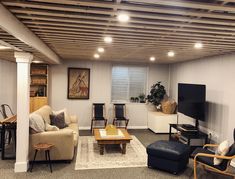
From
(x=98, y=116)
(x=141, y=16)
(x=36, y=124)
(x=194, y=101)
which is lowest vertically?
(x=98, y=116)

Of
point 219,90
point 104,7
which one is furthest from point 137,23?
point 219,90

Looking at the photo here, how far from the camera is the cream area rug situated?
13.6ft

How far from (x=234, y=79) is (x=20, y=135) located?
421 cm

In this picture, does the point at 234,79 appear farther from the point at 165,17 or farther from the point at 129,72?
the point at 129,72

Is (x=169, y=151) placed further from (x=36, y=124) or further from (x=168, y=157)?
(x=36, y=124)

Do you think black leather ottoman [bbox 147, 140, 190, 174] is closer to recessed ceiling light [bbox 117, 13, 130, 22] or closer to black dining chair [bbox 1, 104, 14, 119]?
recessed ceiling light [bbox 117, 13, 130, 22]

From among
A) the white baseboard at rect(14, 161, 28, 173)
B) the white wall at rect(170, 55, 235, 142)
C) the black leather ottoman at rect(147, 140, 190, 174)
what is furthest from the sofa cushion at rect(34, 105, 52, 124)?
the white wall at rect(170, 55, 235, 142)

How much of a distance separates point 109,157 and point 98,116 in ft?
8.40

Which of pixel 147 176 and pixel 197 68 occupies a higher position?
pixel 197 68

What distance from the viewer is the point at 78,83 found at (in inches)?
281

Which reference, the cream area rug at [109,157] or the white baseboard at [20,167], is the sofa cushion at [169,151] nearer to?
the cream area rug at [109,157]

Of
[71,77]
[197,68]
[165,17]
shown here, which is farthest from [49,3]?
[71,77]

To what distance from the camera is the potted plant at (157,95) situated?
721 cm

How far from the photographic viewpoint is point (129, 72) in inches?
297
